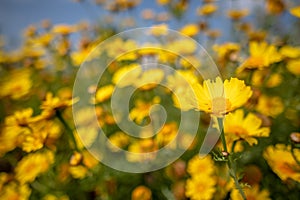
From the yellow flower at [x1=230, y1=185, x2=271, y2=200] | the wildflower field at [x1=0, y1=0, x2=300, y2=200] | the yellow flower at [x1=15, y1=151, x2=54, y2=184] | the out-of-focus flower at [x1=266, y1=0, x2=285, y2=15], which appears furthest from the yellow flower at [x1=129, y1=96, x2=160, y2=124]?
the out-of-focus flower at [x1=266, y1=0, x2=285, y2=15]

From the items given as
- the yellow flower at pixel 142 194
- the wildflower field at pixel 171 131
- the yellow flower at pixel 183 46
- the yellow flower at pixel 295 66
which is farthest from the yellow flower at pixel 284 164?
the yellow flower at pixel 183 46

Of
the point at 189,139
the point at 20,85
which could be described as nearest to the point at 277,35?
the point at 189,139

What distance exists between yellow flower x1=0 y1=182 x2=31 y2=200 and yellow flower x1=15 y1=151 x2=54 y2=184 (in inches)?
0.7

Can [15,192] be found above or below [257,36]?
above

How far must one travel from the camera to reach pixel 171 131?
980mm

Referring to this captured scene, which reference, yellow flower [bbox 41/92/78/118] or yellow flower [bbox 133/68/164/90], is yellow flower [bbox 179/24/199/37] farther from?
yellow flower [bbox 41/92/78/118]

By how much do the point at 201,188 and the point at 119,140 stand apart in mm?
344

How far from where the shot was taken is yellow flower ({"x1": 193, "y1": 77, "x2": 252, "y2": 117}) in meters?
0.53

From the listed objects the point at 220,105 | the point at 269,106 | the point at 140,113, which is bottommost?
the point at 269,106

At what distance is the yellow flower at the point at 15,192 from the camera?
874 mm

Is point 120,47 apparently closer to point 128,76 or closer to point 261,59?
point 128,76

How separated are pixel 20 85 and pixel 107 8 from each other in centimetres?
79

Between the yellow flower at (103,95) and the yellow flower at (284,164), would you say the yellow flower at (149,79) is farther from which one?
the yellow flower at (284,164)

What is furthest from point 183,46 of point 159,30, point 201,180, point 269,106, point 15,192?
point 15,192
